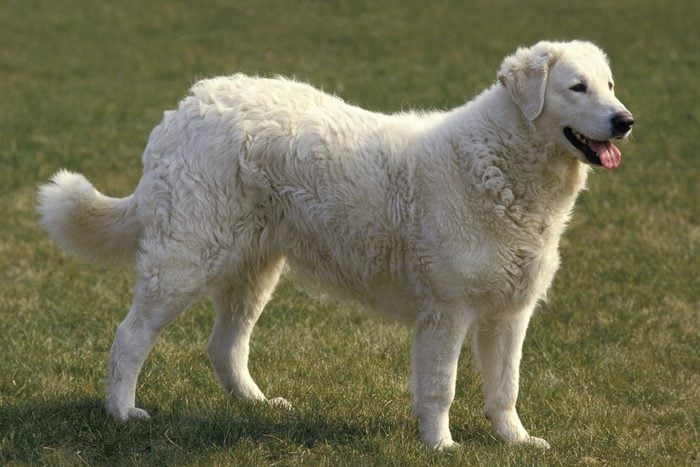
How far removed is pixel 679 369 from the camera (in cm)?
629

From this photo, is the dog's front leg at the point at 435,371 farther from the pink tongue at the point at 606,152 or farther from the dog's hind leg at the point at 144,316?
the dog's hind leg at the point at 144,316

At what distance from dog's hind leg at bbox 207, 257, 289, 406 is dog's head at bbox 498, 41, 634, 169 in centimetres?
157

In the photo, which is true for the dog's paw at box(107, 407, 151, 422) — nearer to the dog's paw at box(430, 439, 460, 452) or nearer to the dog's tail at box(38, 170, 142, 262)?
the dog's tail at box(38, 170, 142, 262)

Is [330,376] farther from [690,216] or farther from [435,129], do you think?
[690,216]

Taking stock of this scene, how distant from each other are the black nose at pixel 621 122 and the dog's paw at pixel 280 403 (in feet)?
7.00

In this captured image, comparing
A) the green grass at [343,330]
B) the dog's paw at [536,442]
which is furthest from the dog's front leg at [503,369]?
the green grass at [343,330]

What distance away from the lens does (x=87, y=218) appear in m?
5.50

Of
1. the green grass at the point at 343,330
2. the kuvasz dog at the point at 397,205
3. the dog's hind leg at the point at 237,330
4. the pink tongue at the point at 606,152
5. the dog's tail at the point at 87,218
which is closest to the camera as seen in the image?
the pink tongue at the point at 606,152

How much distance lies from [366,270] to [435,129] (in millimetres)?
745

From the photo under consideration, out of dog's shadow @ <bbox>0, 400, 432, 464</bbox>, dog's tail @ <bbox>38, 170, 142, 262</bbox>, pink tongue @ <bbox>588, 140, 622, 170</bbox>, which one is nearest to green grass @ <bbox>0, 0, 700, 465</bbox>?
dog's shadow @ <bbox>0, 400, 432, 464</bbox>

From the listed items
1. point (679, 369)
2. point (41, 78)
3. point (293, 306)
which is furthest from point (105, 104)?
point (679, 369)

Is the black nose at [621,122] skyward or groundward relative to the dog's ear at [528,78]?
groundward

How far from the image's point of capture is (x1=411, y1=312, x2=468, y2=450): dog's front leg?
16.0 ft

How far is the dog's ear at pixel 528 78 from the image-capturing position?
477 cm
